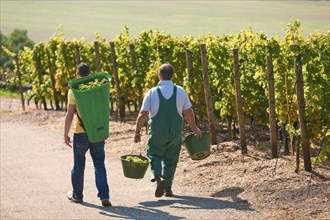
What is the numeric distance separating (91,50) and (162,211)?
10.9 metres

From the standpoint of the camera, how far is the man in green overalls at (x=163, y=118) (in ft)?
38.8

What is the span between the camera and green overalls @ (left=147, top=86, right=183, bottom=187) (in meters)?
11.8

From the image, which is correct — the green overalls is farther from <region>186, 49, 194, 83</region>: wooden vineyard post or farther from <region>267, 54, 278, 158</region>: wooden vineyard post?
<region>186, 49, 194, 83</region>: wooden vineyard post

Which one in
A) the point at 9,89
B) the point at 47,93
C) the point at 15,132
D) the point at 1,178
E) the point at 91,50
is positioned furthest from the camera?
the point at 9,89

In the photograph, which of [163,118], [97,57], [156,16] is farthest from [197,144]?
[156,16]

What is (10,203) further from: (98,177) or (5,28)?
(5,28)

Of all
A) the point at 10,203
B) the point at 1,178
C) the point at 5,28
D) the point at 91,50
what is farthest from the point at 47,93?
the point at 5,28

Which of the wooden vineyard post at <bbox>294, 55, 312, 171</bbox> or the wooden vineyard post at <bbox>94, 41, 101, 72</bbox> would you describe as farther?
the wooden vineyard post at <bbox>94, 41, 101, 72</bbox>

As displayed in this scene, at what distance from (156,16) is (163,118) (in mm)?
54785

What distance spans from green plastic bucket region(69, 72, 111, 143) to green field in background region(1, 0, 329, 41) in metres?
28.1

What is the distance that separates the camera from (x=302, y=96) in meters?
12.8

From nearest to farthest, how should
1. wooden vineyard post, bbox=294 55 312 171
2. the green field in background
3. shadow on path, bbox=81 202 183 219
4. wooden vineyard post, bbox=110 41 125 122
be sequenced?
shadow on path, bbox=81 202 183 219 < wooden vineyard post, bbox=294 55 312 171 < wooden vineyard post, bbox=110 41 125 122 < the green field in background

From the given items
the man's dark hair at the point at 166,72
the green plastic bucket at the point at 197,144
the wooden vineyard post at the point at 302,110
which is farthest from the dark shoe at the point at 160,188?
the wooden vineyard post at the point at 302,110

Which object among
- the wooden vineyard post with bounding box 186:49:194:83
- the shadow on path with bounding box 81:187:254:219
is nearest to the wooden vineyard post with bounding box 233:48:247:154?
the wooden vineyard post with bounding box 186:49:194:83
